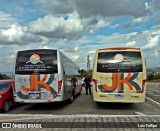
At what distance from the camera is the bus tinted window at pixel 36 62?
462 inches

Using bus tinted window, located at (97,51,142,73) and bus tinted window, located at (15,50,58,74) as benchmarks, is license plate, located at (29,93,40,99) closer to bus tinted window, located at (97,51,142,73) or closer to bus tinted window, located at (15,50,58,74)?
bus tinted window, located at (15,50,58,74)

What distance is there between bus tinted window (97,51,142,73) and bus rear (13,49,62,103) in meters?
2.04

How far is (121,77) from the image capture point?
11.7 m

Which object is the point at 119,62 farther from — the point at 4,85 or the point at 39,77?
the point at 4,85

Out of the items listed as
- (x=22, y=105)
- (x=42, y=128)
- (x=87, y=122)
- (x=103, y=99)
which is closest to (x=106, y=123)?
(x=87, y=122)

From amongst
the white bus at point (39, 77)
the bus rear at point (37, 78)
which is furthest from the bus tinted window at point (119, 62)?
the bus rear at point (37, 78)

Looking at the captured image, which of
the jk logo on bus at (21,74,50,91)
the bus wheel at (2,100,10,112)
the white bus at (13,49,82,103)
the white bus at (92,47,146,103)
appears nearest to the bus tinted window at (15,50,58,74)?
the white bus at (13,49,82,103)

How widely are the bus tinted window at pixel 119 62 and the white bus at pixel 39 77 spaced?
187 centimetres

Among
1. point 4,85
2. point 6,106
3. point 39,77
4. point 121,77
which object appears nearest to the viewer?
point 6,106

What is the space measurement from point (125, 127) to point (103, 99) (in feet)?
15.5

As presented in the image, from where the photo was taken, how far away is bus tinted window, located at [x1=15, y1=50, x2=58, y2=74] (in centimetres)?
1174

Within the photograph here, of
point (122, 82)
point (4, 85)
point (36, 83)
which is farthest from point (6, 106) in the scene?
point (122, 82)

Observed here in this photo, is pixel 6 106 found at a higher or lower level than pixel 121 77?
lower

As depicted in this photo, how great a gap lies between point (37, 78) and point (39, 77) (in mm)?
98
